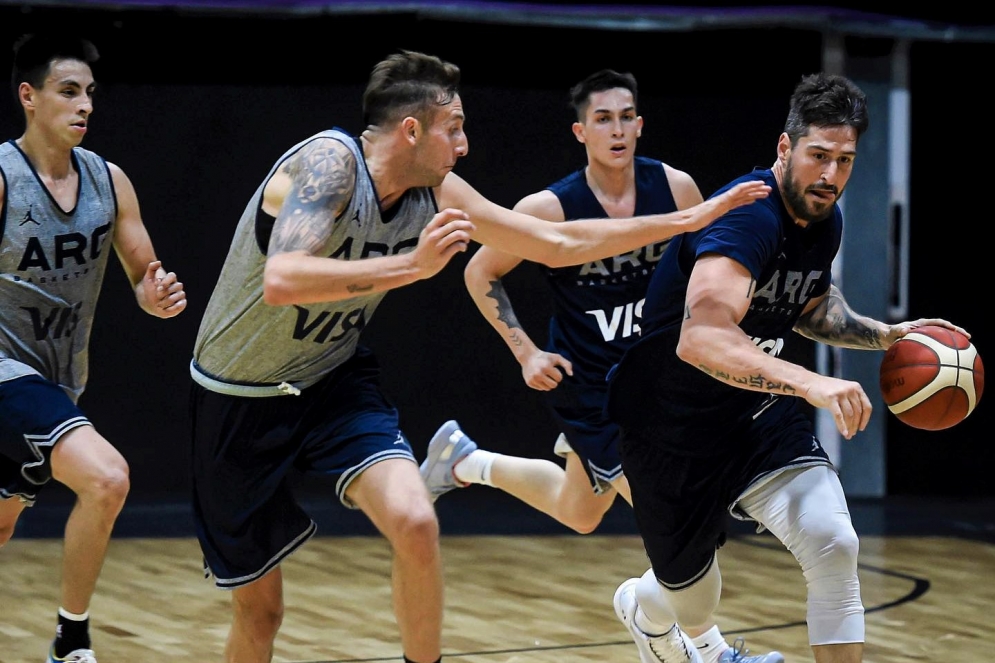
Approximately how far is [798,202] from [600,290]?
147 centimetres

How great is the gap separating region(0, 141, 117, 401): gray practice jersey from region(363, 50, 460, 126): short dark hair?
1.28 m

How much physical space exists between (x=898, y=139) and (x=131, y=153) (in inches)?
175

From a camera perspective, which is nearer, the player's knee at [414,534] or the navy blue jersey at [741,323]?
the player's knee at [414,534]

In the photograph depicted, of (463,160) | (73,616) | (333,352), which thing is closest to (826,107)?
(333,352)

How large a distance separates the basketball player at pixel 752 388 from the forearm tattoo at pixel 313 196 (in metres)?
0.93

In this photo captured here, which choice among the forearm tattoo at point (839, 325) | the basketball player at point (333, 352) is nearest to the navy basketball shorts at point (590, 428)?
the forearm tattoo at point (839, 325)

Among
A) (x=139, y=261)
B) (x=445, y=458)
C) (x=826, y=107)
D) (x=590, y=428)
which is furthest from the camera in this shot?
(x=445, y=458)

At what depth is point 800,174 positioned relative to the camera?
3.88 m

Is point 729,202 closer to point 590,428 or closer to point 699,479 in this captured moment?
point 699,479

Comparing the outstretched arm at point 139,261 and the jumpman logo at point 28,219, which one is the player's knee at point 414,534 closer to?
the outstretched arm at point 139,261

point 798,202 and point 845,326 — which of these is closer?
point 798,202

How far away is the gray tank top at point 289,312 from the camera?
12.4 feet

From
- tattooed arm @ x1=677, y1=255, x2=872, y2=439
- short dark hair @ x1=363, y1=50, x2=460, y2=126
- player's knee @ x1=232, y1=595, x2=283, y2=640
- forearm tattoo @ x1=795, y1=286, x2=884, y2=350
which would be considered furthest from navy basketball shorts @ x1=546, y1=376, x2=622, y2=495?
short dark hair @ x1=363, y1=50, x2=460, y2=126

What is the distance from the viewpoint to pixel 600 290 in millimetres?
5281
